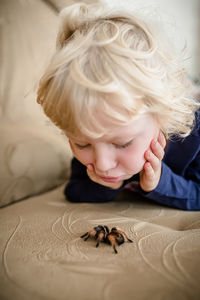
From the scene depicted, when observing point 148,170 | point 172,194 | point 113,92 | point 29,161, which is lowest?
point 172,194

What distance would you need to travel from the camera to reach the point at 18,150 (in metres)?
0.91

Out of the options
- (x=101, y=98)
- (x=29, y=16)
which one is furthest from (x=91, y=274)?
(x=29, y=16)

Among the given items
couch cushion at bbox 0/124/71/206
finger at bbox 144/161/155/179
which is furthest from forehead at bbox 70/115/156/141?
couch cushion at bbox 0/124/71/206

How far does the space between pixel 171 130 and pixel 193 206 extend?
0.76 feet

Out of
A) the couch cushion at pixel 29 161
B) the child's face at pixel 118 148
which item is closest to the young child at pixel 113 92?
the child's face at pixel 118 148

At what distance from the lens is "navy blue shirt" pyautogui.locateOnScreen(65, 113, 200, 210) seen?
2.66 ft

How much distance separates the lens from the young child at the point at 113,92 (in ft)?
1.85

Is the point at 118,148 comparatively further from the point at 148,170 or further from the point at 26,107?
the point at 26,107

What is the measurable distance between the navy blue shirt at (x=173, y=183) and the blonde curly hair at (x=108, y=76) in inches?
8.6

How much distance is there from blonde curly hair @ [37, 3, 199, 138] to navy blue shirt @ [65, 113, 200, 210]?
8.6 inches

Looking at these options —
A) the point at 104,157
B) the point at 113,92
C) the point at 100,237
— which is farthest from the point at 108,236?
the point at 113,92

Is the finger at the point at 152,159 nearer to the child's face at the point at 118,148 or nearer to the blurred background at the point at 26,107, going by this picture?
the child's face at the point at 118,148

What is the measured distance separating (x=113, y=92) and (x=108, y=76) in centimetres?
4

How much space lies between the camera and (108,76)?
56 cm
